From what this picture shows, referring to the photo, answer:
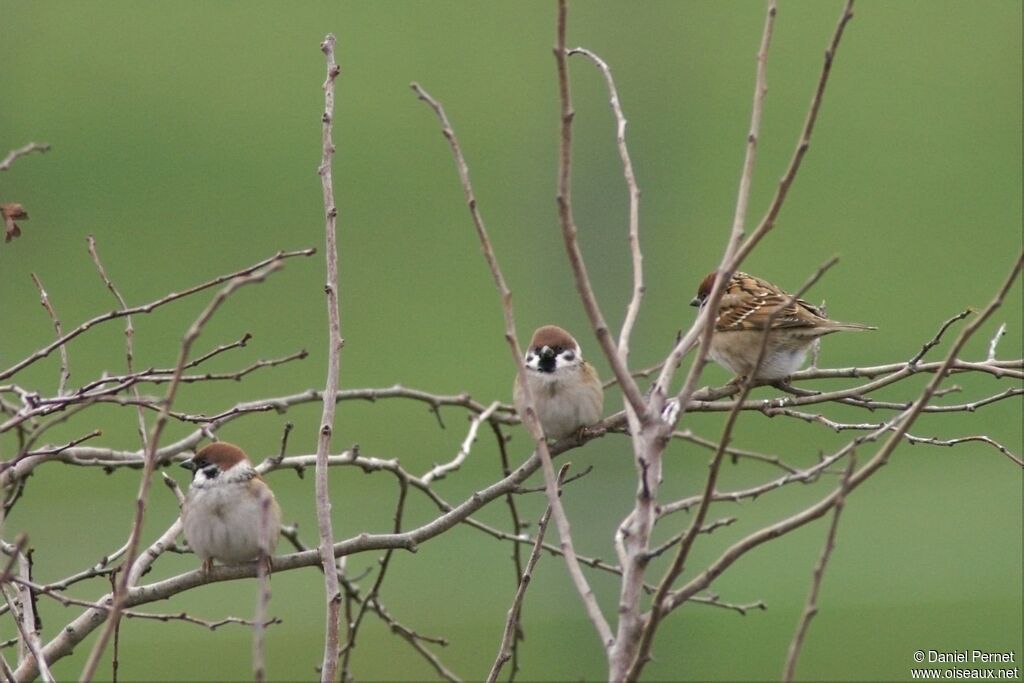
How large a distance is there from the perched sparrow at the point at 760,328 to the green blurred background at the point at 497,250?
3895mm

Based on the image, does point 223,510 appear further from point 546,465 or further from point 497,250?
point 497,250

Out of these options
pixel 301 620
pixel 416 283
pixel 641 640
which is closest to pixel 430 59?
pixel 416 283

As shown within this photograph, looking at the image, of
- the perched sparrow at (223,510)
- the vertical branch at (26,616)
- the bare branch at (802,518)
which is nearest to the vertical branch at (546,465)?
the bare branch at (802,518)

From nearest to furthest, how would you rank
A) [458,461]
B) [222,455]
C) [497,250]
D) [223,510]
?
[458,461]
[223,510]
[222,455]
[497,250]

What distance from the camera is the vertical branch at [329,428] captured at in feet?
7.69

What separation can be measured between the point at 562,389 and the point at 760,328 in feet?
3.21

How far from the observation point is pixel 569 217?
2182mm

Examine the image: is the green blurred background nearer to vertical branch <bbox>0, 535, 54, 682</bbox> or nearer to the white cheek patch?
the white cheek patch

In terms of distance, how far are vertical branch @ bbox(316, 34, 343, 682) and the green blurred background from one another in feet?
21.9

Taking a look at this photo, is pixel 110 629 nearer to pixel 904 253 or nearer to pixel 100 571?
pixel 100 571

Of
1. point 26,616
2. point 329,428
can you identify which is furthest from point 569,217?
point 26,616

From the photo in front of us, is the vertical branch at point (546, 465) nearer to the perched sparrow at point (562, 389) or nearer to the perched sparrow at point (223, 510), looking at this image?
the perched sparrow at point (223, 510)

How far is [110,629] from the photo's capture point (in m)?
2.00

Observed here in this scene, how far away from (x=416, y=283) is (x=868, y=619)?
7840mm
